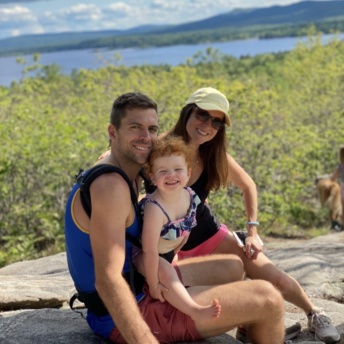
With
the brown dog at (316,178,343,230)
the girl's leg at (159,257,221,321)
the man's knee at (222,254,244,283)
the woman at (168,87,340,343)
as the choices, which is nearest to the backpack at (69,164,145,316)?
the girl's leg at (159,257,221,321)

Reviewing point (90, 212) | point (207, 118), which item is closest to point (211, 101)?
point (207, 118)

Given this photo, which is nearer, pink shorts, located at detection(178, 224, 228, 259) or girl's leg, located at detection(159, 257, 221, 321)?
girl's leg, located at detection(159, 257, 221, 321)

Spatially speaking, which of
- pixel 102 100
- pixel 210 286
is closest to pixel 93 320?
pixel 210 286

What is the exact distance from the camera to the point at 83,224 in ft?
9.61

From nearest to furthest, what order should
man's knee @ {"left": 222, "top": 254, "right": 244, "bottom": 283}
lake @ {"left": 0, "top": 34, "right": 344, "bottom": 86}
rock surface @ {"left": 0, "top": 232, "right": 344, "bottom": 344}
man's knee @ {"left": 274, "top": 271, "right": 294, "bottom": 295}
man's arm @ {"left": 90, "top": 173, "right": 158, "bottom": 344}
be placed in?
man's arm @ {"left": 90, "top": 173, "right": 158, "bottom": 344} < rock surface @ {"left": 0, "top": 232, "right": 344, "bottom": 344} < man's knee @ {"left": 222, "top": 254, "right": 244, "bottom": 283} < man's knee @ {"left": 274, "top": 271, "right": 294, "bottom": 295} < lake @ {"left": 0, "top": 34, "right": 344, "bottom": 86}

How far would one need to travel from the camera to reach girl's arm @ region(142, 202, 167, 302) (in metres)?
2.98

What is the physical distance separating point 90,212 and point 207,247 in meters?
1.28

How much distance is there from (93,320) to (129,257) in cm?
44

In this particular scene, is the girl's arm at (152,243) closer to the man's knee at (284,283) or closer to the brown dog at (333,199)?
the man's knee at (284,283)

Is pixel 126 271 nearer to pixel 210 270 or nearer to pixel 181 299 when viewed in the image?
pixel 181 299

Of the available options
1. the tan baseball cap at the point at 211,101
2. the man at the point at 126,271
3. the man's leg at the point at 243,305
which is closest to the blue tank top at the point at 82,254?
the man at the point at 126,271

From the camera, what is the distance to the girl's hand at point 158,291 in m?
3.05

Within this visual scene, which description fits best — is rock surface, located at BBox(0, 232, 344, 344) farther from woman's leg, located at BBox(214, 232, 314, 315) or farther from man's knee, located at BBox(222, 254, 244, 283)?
man's knee, located at BBox(222, 254, 244, 283)

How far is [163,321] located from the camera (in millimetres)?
3115
